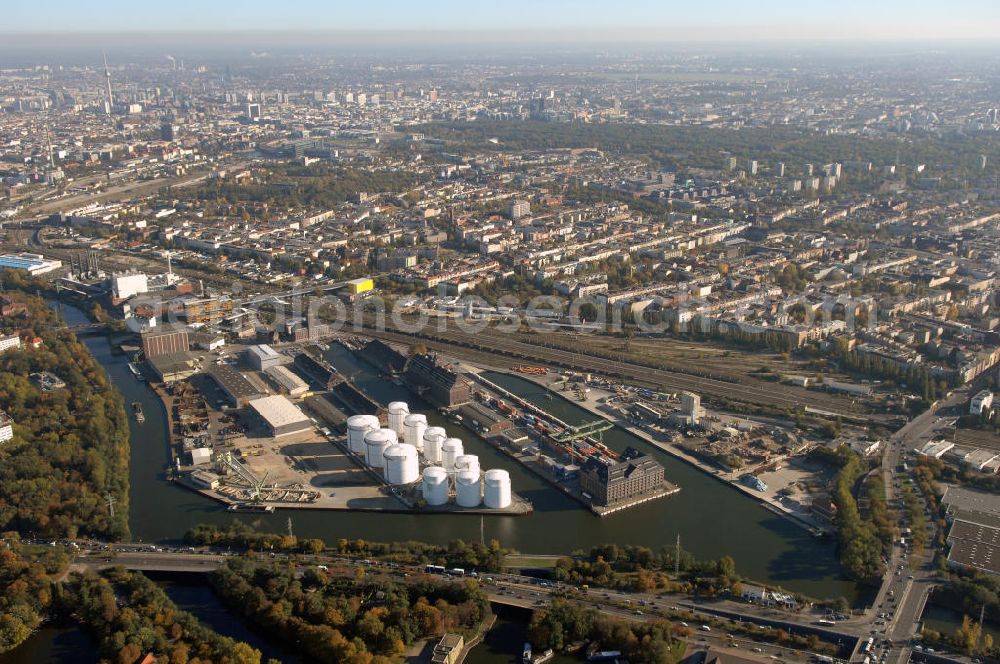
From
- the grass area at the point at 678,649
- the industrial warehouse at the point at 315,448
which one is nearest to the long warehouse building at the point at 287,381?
the industrial warehouse at the point at 315,448

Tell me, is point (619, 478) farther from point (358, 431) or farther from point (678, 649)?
point (358, 431)

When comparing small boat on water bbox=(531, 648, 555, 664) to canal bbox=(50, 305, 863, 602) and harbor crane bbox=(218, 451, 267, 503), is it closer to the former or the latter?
canal bbox=(50, 305, 863, 602)

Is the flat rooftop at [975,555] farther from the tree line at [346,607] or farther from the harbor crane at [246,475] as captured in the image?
the harbor crane at [246,475]

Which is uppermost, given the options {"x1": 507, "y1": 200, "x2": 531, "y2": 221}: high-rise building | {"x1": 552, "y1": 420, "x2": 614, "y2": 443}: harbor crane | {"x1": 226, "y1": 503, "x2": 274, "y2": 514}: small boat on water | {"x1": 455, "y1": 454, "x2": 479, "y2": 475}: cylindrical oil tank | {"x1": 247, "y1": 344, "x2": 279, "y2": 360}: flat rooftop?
{"x1": 507, "y1": 200, "x2": 531, "y2": 221}: high-rise building

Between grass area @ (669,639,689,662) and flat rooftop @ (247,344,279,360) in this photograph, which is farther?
flat rooftop @ (247,344,279,360)

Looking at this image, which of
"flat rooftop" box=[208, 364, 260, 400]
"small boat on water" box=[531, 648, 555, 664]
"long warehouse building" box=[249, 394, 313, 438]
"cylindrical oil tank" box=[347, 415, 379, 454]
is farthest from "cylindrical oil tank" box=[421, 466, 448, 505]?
"flat rooftop" box=[208, 364, 260, 400]

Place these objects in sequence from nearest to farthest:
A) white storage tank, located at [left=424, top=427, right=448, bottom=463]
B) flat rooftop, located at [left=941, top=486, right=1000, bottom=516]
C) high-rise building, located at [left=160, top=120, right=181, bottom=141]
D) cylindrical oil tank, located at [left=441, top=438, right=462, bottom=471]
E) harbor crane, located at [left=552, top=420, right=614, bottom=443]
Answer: flat rooftop, located at [left=941, top=486, right=1000, bottom=516] → cylindrical oil tank, located at [left=441, top=438, right=462, bottom=471] → white storage tank, located at [left=424, top=427, right=448, bottom=463] → harbor crane, located at [left=552, top=420, right=614, bottom=443] → high-rise building, located at [left=160, top=120, right=181, bottom=141]
